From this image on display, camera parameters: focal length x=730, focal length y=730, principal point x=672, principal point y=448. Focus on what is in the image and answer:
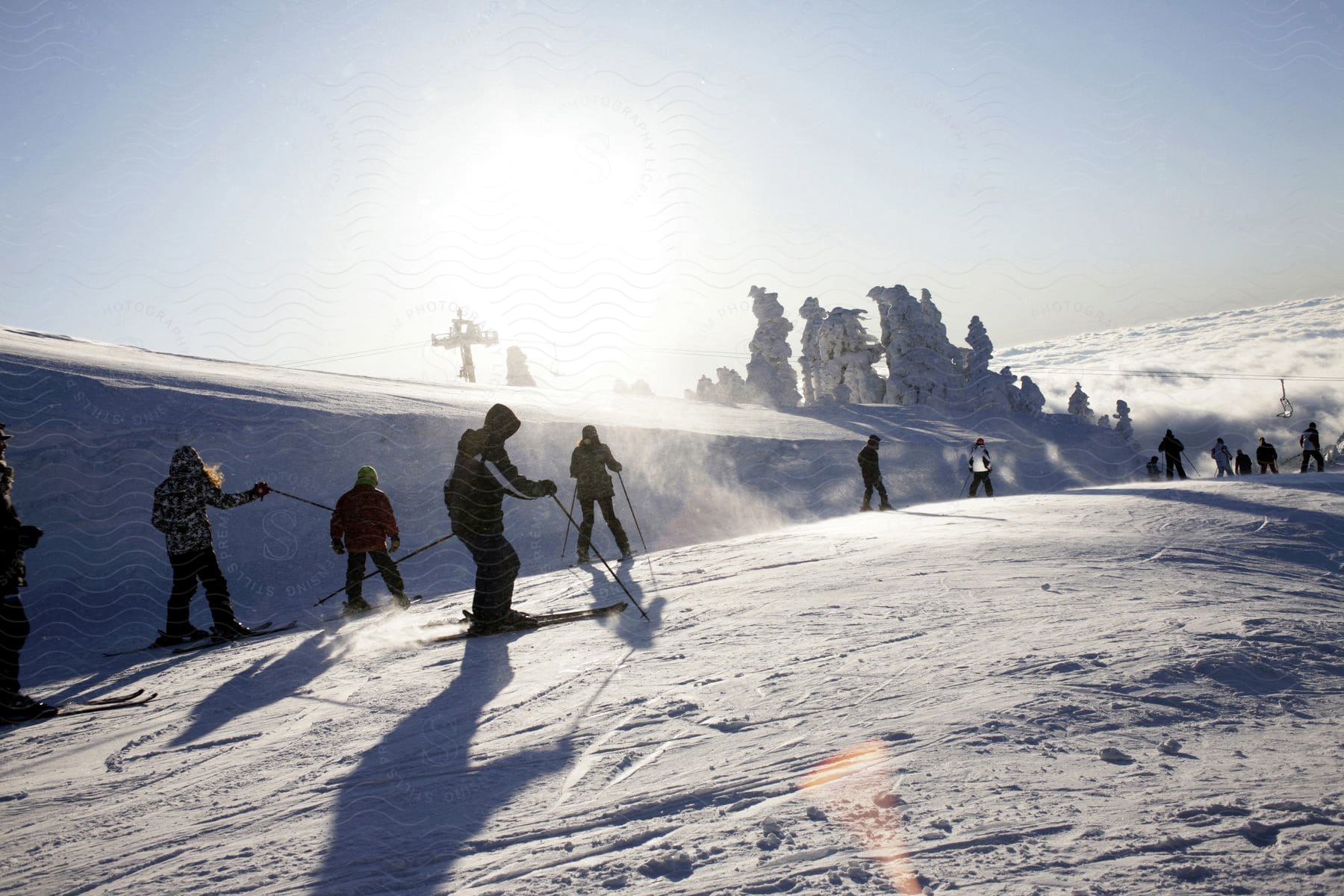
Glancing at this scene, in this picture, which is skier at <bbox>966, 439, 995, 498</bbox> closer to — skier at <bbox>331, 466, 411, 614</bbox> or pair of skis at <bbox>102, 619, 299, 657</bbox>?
skier at <bbox>331, 466, 411, 614</bbox>

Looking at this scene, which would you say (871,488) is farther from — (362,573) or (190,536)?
(190,536)

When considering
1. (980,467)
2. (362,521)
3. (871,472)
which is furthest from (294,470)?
(980,467)

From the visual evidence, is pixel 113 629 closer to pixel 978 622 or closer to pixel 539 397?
pixel 978 622

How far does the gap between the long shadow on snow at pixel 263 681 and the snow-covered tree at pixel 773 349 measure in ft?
142

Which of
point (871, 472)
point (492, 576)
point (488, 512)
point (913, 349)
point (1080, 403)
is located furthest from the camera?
point (1080, 403)

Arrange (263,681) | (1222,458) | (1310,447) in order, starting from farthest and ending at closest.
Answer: (1222,458), (1310,447), (263,681)

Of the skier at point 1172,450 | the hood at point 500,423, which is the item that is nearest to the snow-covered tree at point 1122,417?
the skier at point 1172,450

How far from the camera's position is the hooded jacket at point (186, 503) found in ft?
27.3

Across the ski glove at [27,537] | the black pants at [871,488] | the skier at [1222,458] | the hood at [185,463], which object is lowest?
the skier at [1222,458]

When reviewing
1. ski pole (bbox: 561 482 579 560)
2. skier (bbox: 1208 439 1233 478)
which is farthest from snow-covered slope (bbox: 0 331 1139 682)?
skier (bbox: 1208 439 1233 478)

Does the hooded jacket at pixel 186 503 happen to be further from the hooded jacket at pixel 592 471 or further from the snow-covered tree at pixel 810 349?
the snow-covered tree at pixel 810 349

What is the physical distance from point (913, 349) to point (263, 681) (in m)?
50.6

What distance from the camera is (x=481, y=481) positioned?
7012 mm

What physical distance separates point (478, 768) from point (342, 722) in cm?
152
